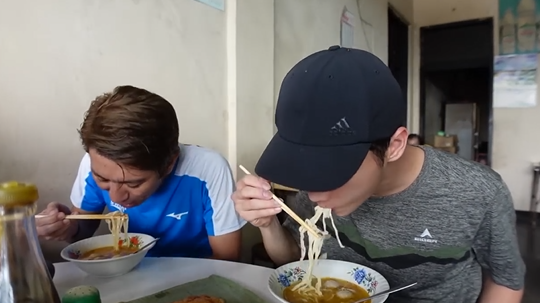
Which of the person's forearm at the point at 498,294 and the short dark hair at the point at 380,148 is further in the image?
the person's forearm at the point at 498,294

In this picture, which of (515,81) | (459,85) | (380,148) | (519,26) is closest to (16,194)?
(380,148)

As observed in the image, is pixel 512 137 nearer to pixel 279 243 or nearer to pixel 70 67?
pixel 279 243

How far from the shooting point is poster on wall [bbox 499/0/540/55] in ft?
17.4

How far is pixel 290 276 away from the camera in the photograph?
37.3 inches

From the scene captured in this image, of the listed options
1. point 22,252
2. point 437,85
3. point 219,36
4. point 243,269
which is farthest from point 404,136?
point 437,85

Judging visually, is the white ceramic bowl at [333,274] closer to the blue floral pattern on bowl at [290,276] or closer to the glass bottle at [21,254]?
the blue floral pattern on bowl at [290,276]

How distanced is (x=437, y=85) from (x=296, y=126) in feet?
25.9

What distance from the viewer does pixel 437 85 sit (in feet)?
25.9

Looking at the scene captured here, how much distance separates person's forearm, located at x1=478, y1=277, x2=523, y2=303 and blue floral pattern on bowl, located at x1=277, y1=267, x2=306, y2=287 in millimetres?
521

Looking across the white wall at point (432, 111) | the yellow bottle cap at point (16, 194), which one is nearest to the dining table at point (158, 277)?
the yellow bottle cap at point (16, 194)

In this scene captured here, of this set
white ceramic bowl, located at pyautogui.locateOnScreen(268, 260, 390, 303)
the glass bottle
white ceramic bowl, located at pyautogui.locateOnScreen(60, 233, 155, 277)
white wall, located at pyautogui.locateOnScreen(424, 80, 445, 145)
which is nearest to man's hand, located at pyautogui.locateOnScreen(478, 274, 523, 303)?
white ceramic bowl, located at pyautogui.locateOnScreen(268, 260, 390, 303)

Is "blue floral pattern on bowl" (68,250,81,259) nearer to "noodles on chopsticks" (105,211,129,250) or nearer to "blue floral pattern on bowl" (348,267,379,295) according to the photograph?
"noodles on chopsticks" (105,211,129,250)

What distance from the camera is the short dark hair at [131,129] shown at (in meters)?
1.12

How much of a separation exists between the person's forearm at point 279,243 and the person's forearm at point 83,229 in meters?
0.72
